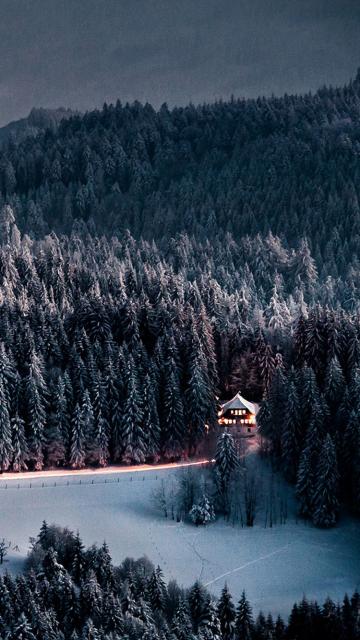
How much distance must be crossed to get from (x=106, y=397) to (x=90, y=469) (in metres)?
8.57

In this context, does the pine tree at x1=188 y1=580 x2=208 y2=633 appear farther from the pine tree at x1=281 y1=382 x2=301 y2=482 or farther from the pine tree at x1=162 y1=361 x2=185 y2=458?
the pine tree at x1=162 y1=361 x2=185 y2=458

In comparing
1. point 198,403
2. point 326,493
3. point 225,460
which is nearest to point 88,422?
point 198,403

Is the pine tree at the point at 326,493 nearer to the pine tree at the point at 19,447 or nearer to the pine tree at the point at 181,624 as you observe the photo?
the pine tree at the point at 181,624

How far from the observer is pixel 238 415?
129875mm

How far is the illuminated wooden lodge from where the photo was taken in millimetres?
Result: 129250

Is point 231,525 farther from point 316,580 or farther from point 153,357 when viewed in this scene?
point 153,357

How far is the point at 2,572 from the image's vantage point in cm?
9525

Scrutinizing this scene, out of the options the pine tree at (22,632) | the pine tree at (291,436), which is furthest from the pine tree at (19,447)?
the pine tree at (22,632)

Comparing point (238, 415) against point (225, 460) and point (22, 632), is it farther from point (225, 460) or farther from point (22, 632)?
point (22, 632)

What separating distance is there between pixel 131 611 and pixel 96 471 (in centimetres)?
3700

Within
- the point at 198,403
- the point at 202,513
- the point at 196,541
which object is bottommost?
the point at 196,541

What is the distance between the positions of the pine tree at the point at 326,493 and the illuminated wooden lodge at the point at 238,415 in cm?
1961

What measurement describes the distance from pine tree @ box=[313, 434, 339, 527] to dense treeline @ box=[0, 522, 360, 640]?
17020 millimetres

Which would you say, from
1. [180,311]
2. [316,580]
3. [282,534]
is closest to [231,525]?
[282,534]
